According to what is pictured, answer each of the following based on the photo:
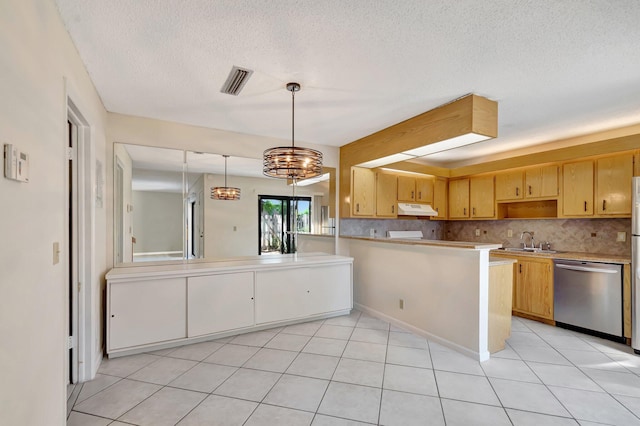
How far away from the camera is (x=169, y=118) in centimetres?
345

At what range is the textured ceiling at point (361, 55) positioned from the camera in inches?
66.9

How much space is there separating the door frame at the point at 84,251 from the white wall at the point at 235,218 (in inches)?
54.6

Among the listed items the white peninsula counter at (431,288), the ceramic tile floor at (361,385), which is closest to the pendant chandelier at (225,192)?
the ceramic tile floor at (361,385)

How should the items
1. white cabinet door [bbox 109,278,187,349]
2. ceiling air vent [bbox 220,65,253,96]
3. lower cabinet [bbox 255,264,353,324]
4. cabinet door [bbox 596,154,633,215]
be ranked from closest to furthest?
ceiling air vent [bbox 220,65,253,96]
white cabinet door [bbox 109,278,187,349]
cabinet door [bbox 596,154,633,215]
lower cabinet [bbox 255,264,353,324]

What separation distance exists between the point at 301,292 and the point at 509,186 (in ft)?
11.8

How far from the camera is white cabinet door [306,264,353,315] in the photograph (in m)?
4.00

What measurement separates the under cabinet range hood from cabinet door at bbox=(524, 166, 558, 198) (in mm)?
1408

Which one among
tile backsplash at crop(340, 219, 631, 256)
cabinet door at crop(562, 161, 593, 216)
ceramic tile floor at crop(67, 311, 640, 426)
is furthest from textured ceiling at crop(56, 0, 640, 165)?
ceramic tile floor at crop(67, 311, 640, 426)

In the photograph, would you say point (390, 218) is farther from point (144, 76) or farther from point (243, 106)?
point (144, 76)

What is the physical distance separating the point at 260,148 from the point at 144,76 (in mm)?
1774

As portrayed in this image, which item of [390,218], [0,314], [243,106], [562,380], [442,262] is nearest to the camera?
[0,314]

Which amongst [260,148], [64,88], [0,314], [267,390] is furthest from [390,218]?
[0,314]

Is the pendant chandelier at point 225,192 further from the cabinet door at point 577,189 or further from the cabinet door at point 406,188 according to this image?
the cabinet door at point 577,189

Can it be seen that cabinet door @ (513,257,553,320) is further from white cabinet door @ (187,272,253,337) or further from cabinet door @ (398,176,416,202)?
white cabinet door @ (187,272,253,337)
